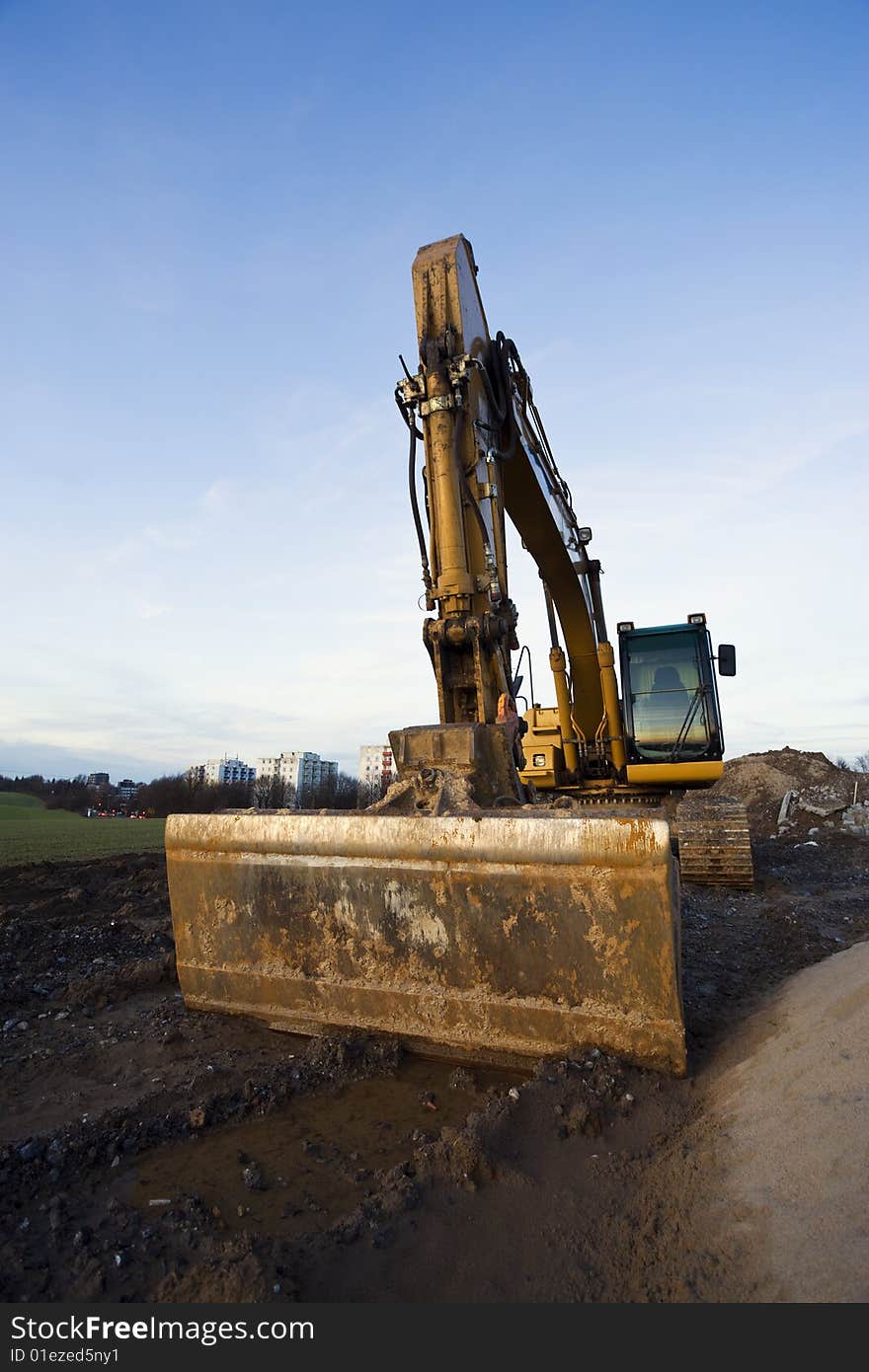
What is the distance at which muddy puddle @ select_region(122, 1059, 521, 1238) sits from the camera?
6.37 feet

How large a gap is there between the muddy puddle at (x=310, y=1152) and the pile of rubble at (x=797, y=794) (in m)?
10.2

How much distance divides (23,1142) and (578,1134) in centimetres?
182

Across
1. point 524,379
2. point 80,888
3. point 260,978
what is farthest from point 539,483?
point 80,888

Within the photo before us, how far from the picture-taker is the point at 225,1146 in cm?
230

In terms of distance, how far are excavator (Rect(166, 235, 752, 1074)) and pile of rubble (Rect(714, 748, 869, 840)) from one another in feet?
29.8

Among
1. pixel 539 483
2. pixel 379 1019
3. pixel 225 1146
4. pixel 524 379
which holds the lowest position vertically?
pixel 225 1146

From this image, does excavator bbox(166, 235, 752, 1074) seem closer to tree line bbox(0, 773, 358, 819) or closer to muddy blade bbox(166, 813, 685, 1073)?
muddy blade bbox(166, 813, 685, 1073)

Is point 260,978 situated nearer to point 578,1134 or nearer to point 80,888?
point 578,1134

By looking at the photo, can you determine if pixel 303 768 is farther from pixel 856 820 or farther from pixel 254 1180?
pixel 254 1180

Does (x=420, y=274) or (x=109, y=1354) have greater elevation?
(x=420, y=274)

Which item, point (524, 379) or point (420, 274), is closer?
point (420, 274)

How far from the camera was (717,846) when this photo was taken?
6.02 meters

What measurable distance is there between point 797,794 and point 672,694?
8963mm

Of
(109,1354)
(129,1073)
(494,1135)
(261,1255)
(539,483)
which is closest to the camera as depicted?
(109,1354)
